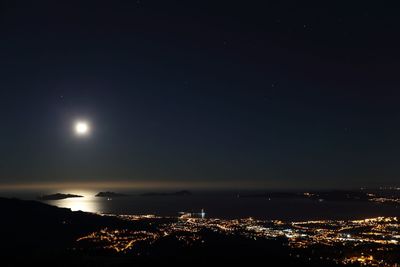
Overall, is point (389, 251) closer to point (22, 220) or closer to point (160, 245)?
point (160, 245)

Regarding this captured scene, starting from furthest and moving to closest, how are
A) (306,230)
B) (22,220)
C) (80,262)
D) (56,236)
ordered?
(306,230)
(22,220)
(56,236)
(80,262)

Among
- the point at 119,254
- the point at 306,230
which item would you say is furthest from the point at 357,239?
the point at 119,254

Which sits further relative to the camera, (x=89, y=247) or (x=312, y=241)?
(x=312, y=241)

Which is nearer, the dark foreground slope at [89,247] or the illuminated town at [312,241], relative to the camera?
the dark foreground slope at [89,247]

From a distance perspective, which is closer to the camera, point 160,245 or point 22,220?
point 160,245

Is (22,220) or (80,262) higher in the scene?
(22,220)

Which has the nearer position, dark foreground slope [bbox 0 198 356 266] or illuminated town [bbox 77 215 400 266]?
dark foreground slope [bbox 0 198 356 266]

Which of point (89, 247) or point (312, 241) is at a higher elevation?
point (89, 247)

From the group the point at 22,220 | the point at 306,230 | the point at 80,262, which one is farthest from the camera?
the point at 306,230
